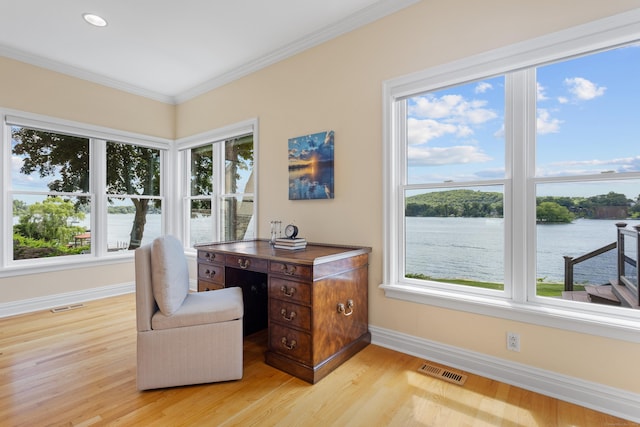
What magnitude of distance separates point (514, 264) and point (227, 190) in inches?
130

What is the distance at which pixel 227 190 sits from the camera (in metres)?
4.14

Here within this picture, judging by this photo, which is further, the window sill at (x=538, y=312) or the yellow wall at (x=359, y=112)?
the yellow wall at (x=359, y=112)

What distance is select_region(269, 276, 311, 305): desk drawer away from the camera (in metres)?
2.07

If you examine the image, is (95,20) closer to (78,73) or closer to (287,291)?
(78,73)

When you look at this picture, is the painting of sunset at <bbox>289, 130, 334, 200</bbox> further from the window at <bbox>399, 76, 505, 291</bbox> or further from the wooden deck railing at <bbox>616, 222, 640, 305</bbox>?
the wooden deck railing at <bbox>616, 222, 640, 305</bbox>

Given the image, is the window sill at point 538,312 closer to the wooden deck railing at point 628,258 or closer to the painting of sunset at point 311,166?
the wooden deck railing at point 628,258

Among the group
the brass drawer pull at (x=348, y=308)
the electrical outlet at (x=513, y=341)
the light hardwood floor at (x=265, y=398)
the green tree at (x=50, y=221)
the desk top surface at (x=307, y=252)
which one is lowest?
the light hardwood floor at (x=265, y=398)

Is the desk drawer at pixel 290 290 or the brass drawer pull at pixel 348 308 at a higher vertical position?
the desk drawer at pixel 290 290

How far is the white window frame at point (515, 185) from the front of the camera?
177 cm

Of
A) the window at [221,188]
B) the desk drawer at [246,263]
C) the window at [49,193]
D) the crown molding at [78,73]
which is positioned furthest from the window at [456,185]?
the window at [49,193]

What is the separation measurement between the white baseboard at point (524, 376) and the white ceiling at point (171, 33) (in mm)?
2613

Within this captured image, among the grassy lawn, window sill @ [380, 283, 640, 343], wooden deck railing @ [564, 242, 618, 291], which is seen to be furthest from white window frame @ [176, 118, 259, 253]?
wooden deck railing @ [564, 242, 618, 291]

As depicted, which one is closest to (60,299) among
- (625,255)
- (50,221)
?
(50,221)

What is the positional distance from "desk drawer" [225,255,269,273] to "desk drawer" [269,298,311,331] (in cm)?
25
